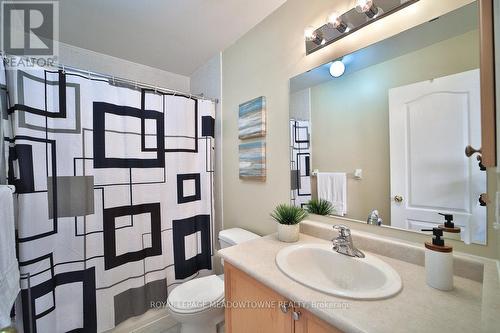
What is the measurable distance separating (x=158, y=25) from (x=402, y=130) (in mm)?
1783

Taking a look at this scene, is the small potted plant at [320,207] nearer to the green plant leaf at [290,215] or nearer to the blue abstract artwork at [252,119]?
the green plant leaf at [290,215]

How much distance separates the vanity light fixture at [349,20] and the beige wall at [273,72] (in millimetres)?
28

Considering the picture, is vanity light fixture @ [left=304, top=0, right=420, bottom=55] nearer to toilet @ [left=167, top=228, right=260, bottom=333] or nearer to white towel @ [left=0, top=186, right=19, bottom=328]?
toilet @ [left=167, top=228, right=260, bottom=333]

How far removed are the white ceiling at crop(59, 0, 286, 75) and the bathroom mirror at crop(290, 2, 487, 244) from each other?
2.28ft

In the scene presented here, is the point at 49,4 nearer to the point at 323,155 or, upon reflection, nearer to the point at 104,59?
the point at 104,59

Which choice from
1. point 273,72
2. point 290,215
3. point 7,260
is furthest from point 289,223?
point 7,260

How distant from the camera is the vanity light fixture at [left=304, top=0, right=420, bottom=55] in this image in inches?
35.7

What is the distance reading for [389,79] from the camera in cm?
95

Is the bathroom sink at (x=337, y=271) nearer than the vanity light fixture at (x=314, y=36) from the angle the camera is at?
Yes

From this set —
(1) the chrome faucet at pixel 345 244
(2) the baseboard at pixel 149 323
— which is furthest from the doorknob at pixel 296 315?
(2) the baseboard at pixel 149 323

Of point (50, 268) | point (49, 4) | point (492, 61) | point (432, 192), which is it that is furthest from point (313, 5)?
point (50, 268)

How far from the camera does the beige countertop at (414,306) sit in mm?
512

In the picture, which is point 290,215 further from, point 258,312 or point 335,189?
point 258,312
